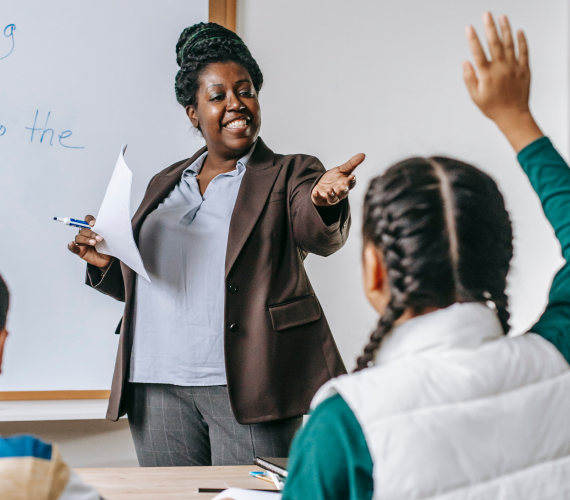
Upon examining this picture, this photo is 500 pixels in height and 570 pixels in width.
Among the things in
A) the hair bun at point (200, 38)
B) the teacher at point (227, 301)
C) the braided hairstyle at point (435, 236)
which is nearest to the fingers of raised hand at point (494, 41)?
the braided hairstyle at point (435, 236)

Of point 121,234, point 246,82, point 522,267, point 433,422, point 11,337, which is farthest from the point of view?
point 522,267

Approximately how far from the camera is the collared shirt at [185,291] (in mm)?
1256

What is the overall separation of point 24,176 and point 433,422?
5.37 ft

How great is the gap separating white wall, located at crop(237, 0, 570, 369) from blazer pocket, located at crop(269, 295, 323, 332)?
0.62 metres

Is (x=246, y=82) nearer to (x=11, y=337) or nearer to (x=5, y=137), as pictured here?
(x=5, y=137)

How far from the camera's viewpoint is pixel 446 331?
0.58m

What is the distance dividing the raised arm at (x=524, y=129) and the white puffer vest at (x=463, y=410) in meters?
0.07

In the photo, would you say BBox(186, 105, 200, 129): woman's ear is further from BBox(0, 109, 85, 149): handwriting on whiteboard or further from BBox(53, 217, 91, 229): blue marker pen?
BBox(0, 109, 85, 149): handwriting on whiteboard

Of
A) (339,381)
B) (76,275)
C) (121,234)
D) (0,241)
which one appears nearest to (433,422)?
(339,381)

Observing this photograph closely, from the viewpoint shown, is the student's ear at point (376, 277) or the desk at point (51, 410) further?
the desk at point (51, 410)

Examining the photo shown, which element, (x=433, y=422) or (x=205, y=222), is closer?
(x=433, y=422)

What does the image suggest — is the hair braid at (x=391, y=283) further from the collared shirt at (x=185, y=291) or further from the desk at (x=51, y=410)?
the desk at (x=51, y=410)

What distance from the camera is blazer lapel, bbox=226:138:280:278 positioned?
4.12 feet

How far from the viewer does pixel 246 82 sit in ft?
4.58
